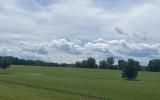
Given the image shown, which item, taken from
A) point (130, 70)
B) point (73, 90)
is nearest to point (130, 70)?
point (130, 70)

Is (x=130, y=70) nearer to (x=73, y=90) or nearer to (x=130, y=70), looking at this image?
(x=130, y=70)

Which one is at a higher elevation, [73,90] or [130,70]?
[130,70]

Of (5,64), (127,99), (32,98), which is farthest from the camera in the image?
(5,64)

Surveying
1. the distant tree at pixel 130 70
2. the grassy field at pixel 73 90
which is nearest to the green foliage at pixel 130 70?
the distant tree at pixel 130 70

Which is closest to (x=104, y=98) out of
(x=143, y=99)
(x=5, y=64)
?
(x=143, y=99)

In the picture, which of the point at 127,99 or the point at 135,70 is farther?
the point at 135,70

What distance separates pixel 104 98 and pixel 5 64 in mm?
112702

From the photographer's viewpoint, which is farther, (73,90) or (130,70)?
(130,70)

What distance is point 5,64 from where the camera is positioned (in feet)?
509

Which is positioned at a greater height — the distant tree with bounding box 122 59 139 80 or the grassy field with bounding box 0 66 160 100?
the distant tree with bounding box 122 59 139 80

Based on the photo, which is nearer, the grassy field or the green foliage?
the grassy field

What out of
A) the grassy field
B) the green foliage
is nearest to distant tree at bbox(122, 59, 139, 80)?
the green foliage

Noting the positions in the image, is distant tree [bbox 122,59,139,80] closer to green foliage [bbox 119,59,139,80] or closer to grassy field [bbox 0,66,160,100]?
green foliage [bbox 119,59,139,80]

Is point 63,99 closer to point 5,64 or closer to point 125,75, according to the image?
point 125,75
